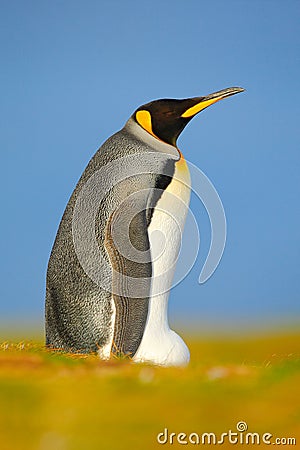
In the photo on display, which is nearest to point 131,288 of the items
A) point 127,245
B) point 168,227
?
point 127,245

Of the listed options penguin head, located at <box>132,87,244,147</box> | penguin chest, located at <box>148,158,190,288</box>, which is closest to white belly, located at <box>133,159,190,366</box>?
penguin chest, located at <box>148,158,190,288</box>

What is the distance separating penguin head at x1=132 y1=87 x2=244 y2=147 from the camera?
7.49ft

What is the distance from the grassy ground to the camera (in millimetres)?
1783

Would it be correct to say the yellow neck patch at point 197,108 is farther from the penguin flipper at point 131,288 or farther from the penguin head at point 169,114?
the penguin flipper at point 131,288

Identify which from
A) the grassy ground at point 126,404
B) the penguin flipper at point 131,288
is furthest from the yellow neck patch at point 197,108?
the grassy ground at point 126,404

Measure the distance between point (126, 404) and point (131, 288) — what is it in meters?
0.44

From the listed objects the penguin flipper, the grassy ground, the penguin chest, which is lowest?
the grassy ground

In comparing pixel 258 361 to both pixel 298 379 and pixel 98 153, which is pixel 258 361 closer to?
pixel 298 379

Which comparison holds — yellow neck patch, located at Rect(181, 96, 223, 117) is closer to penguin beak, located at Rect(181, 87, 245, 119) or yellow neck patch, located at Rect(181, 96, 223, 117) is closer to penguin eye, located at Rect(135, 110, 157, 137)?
penguin beak, located at Rect(181, 87, 245, 119)

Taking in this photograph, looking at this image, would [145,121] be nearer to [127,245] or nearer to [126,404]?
[127,245]

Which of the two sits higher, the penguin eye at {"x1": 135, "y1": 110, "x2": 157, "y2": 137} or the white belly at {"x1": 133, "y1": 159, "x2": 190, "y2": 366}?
the penguin eye at {"x1": 135, "y1": 110, "x2": 157, "y2": 137}

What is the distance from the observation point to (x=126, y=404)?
1.78 m

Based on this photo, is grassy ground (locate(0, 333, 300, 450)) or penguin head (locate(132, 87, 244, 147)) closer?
grassy ground (locate(0, 333, 300, 450))

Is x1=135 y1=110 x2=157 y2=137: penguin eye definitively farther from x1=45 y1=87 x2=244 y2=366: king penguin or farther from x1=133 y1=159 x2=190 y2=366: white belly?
x1=133 y1=159 x2=190 y2=366: white belly
